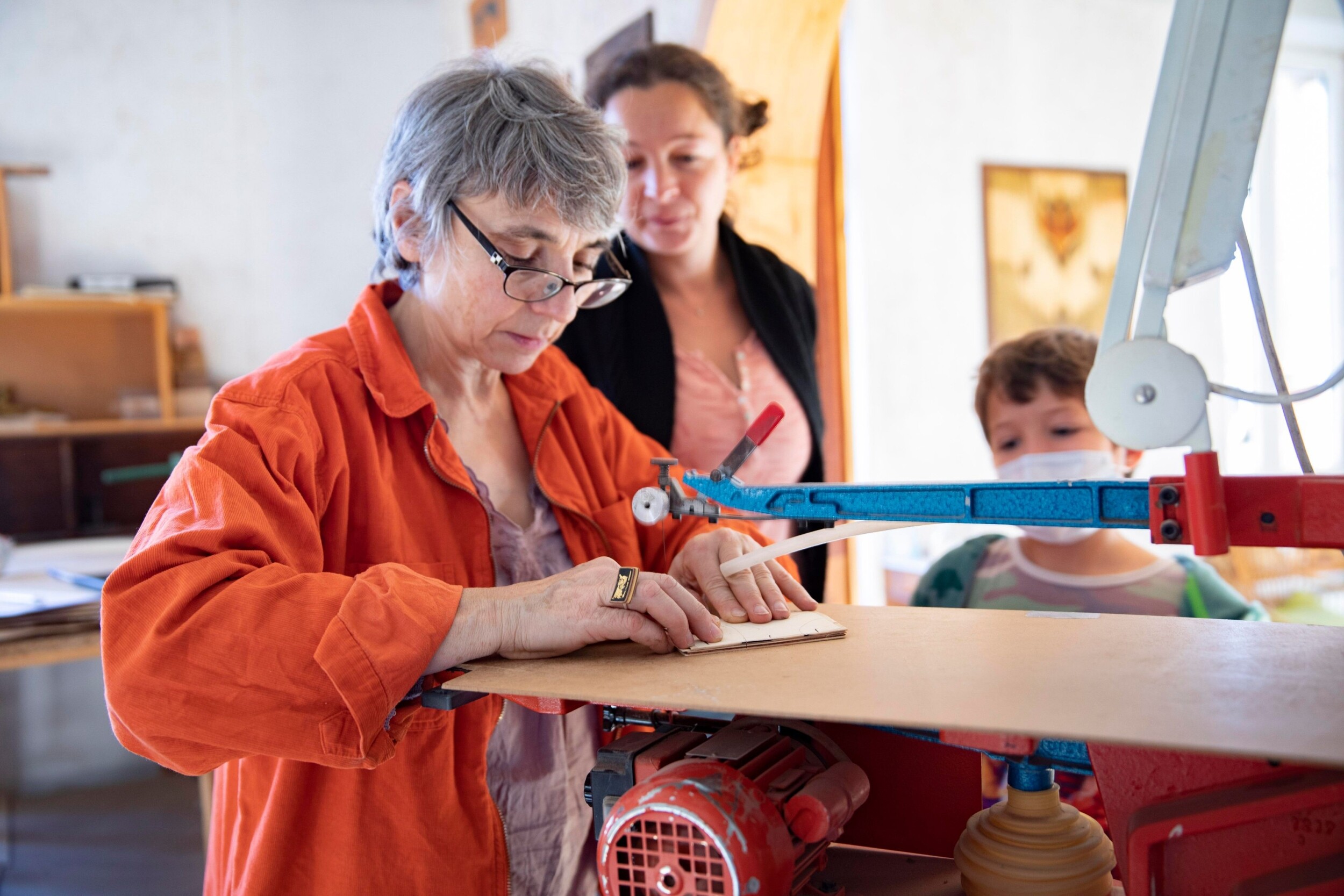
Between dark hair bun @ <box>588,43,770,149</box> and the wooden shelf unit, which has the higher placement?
dark hair bun @ <box>588,43,770,149</box>

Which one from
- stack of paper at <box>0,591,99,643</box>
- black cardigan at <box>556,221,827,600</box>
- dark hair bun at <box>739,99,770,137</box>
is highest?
dark hair bun at <box>739,99,770,137</box>

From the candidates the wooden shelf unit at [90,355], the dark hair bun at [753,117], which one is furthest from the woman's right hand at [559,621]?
the wooden shelf unit at [90,355]

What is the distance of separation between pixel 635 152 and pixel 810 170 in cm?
109

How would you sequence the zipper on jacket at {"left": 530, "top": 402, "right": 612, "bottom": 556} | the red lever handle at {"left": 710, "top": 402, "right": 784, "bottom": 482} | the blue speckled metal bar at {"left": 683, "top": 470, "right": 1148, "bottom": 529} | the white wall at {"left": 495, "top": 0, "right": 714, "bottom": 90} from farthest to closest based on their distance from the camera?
the white wall at {"left": 495, "top": 0, "right": 714, "bottom": 90}
the zipper on jacket at {"left": 530, "top": 402, "right": 612, "bottom": 556}
the red lever handle at {"left": 710, "top": 402, "right": 784, "bottom": 482}
the blue speckled metal bar at {"left": 683, "top": 470, "right": 1148, "bottom": 529}

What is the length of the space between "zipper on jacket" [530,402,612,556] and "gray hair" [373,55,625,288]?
0.31m

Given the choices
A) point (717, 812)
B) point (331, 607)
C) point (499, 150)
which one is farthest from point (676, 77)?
point (717, 812)

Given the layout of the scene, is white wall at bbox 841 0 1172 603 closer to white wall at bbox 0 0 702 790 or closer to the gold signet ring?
white wall at bbox 0 0 702 790

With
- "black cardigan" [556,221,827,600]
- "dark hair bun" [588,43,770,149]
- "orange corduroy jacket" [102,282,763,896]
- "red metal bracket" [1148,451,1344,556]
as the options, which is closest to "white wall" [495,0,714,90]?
"dark hair bun" [588,43,770,149]

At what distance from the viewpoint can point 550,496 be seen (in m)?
1.42

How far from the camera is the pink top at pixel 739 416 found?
211cm

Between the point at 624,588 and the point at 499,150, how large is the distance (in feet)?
1.96

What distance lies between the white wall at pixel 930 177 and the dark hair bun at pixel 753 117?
2.53 meters

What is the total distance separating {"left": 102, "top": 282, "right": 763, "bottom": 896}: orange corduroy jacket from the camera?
94 centimetres

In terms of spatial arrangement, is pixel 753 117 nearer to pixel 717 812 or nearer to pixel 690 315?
pixel 690 315
